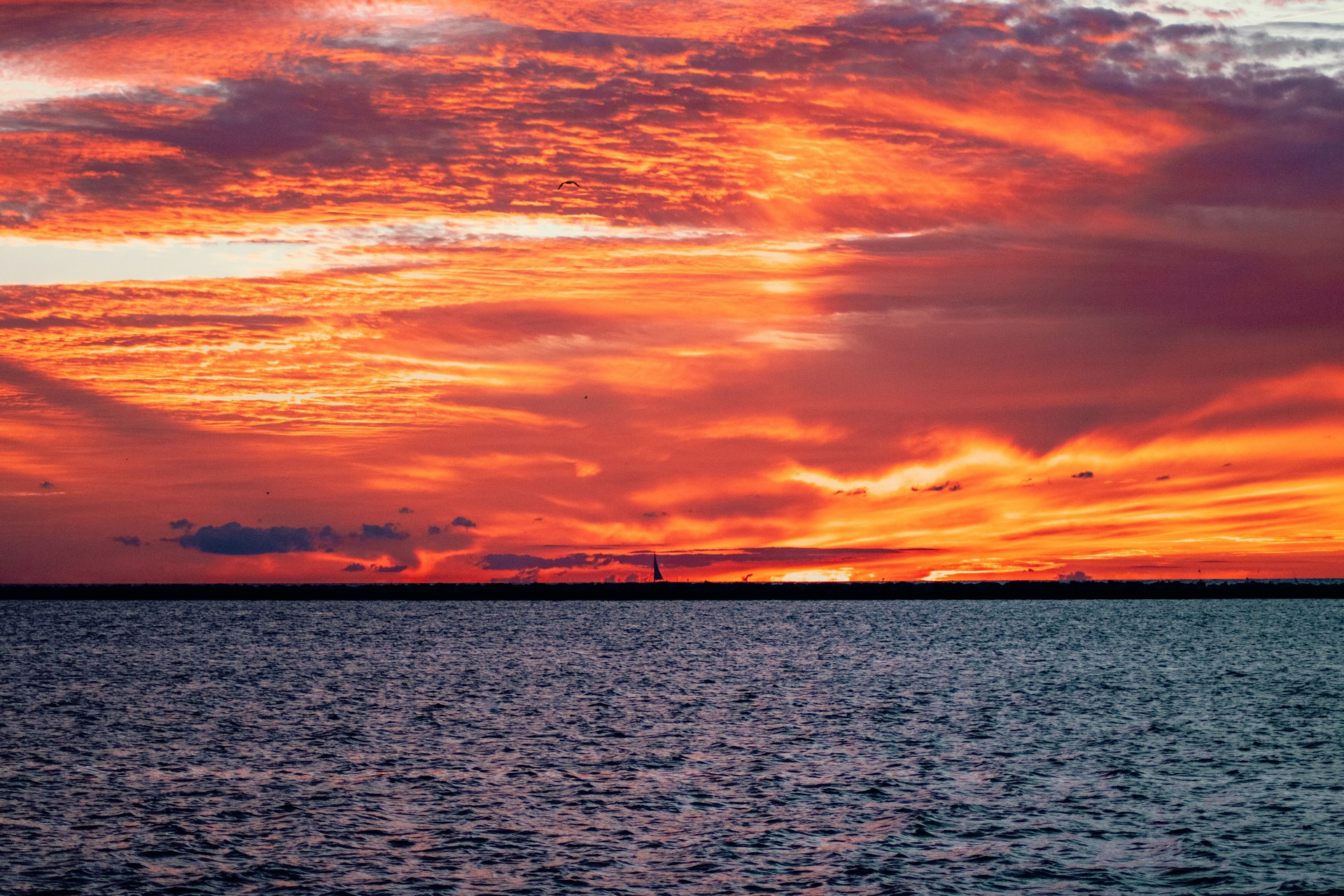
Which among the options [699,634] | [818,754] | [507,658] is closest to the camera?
[818,754]

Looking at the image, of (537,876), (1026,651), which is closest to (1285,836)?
(537,876)

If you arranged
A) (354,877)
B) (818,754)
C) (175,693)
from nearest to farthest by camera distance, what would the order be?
1. (354,877)
2. (818,754)
3. (175,693)

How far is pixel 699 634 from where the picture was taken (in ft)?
623

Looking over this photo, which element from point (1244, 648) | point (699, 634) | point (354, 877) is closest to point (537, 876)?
point (354, 877)

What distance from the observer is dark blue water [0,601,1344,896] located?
3369 cm

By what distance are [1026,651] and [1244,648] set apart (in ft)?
76.3

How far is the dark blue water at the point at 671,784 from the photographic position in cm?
3369

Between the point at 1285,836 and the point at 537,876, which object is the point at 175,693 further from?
the point at 1285,836

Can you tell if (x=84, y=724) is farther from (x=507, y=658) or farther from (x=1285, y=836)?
(x=507, y=658)

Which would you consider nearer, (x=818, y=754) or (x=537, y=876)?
(x=537, y=876)

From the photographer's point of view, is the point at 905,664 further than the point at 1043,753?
Yes

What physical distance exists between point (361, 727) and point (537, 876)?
33.9m

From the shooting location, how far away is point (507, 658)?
126m

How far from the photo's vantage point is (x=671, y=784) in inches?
1828
